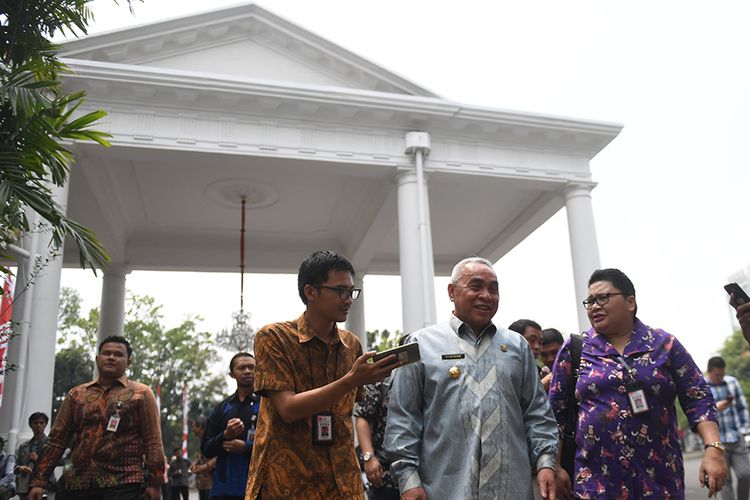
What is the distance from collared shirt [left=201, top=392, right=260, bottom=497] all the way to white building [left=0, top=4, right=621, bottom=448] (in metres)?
5.17

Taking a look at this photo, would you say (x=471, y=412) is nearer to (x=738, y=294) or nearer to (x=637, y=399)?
(x=637, y=399)

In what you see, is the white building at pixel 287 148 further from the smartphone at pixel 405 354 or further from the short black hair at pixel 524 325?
the smartphone at pixel 405 354

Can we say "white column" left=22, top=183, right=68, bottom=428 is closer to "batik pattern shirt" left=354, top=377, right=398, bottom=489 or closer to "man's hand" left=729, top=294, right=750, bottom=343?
"batik pattern shirt" left=354, top=377, right=398, bottom=489

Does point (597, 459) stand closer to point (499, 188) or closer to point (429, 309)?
point (429, 309)

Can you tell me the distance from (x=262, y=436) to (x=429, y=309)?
26.9 ft

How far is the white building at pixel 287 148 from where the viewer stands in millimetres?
10484

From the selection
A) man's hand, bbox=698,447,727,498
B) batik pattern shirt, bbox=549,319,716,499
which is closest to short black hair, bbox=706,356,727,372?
batik pattern shirt, bbox=549,319,716,499

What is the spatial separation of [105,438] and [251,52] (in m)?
9.14

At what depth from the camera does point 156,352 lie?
121 feet

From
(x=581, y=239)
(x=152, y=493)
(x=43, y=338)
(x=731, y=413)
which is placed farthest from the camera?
(x=581, y=239)

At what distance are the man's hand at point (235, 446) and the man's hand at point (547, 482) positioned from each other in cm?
285

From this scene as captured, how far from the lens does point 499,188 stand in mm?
12984

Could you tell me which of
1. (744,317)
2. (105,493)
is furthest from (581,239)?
(105,493)

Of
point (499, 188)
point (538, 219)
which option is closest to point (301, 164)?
point (499, 188)
